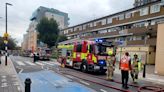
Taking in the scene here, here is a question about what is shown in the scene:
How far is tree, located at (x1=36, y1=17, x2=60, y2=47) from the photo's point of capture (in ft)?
248

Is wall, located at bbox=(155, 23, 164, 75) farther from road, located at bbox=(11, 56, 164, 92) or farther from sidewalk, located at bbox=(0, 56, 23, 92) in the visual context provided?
sidewalk, located at bbox=(0, 56, 23, 92)

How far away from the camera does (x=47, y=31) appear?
3007 inches

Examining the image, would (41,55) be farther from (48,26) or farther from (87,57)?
(48,26)

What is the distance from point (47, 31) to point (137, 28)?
2531cm

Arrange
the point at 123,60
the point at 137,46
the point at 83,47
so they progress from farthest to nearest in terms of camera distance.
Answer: the point at 137,46
the point at 83,47
the point at 123,60

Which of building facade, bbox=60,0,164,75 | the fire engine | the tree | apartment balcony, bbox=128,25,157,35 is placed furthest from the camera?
the tree

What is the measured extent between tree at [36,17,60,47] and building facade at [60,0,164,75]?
1209cm

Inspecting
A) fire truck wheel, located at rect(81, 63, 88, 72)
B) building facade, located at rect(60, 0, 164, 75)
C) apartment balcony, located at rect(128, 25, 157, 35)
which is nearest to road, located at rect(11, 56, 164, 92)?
Answer: fire truck wheel, located at rect(81, 63, 88, 72)

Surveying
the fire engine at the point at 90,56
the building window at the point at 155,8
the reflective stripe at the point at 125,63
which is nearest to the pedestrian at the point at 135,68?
the reflective stripe at the point at 125,63

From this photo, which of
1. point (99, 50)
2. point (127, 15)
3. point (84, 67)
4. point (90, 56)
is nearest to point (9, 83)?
point (90, 56)

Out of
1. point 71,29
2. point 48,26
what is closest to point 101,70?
point 48,26

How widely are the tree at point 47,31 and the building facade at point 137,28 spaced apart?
1209 centimetres

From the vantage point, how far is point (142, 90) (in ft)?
47.0

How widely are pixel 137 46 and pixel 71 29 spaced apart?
48144mm
